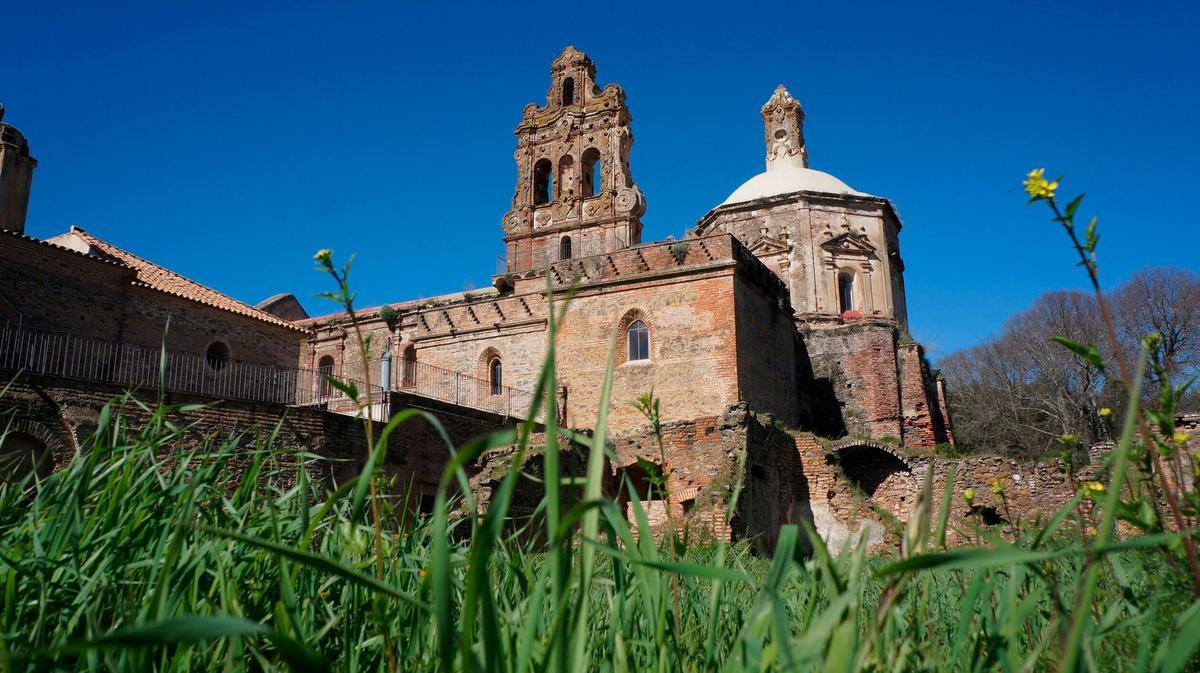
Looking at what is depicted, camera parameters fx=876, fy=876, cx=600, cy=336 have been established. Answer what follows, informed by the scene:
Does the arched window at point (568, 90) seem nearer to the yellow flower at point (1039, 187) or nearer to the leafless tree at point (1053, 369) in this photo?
the leafless tree at point (1053, 369)

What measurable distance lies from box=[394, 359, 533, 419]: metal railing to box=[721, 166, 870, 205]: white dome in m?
14.7

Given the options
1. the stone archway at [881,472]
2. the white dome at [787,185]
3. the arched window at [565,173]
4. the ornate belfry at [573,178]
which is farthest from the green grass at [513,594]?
the arched window at [565,173]

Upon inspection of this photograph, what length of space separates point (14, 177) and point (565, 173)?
23.6 metres

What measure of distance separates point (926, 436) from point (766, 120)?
63.3 feet

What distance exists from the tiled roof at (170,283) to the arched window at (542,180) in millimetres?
18843

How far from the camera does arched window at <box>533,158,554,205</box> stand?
4178 centimetres

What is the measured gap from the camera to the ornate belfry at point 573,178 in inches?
1545

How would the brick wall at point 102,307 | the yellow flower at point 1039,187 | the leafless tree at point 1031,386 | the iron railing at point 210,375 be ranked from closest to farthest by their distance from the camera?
the yellow flower at point 1039,187
the iron railing at point 210,375
the brick wall at point 102,307
the leafless tree at point 1031,386

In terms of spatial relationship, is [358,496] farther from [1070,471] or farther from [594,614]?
[1070,471]

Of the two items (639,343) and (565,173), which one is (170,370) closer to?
(639,343)

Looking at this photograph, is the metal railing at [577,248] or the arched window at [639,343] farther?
the metal railing at [577,248]

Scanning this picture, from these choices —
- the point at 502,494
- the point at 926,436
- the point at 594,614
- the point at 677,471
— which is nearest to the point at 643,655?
the point at 594,614

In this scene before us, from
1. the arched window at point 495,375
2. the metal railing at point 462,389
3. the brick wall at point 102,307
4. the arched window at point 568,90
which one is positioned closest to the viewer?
the brick wall at point 102,307

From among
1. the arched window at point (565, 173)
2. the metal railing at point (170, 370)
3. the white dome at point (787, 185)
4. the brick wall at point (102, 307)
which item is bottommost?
the metal railing at point (170, 370)
